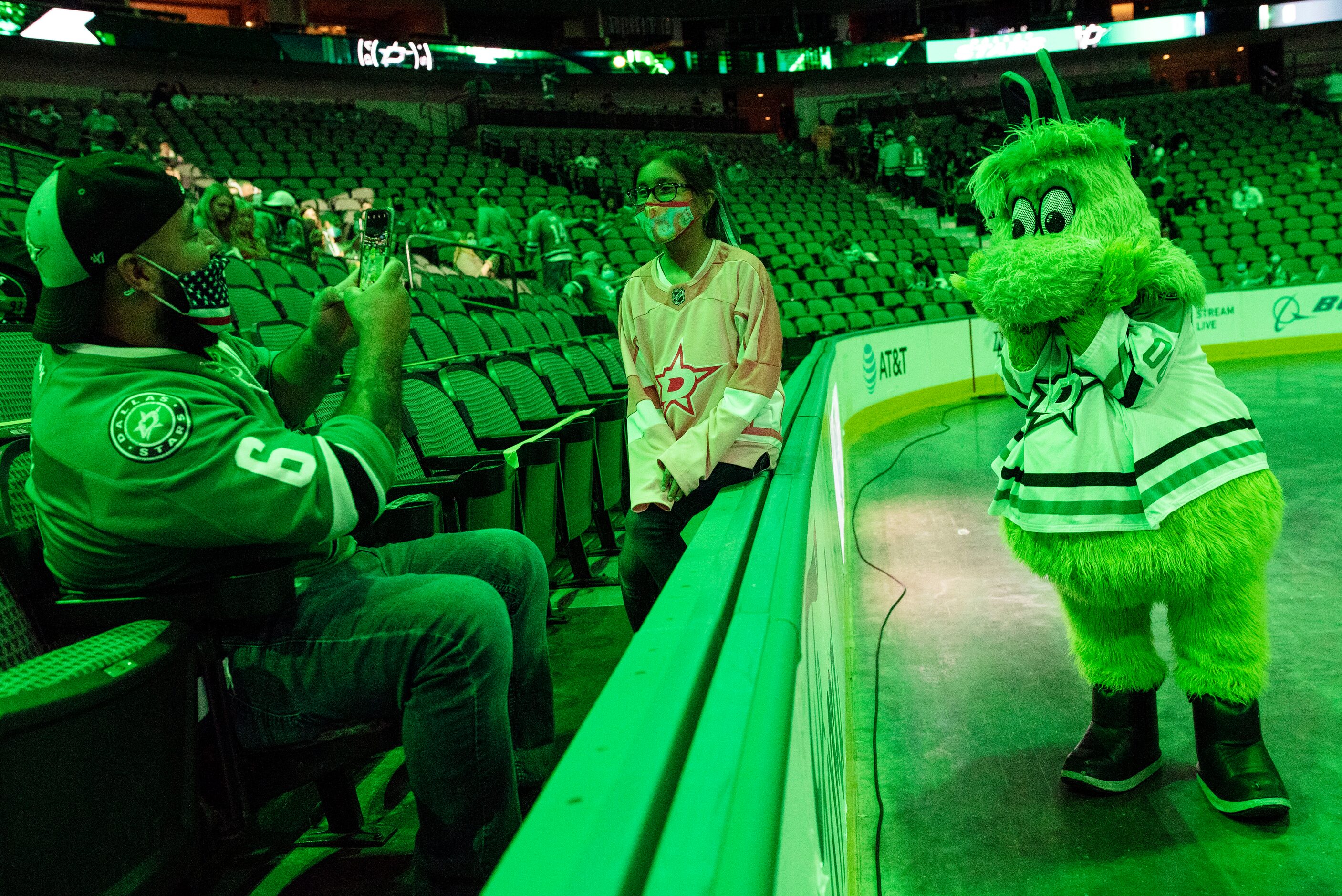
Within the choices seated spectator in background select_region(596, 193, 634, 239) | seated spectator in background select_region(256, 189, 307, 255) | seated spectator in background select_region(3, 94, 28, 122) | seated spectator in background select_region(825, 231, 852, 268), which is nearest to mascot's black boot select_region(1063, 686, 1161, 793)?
seated spectator in background select_region(256, 189, 307, 255)

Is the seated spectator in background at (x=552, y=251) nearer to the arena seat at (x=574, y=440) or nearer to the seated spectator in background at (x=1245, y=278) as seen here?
the arena seat at (x=574, y=440)

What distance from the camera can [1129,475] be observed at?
6.28ft

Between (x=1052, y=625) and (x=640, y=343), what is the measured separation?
181 cm

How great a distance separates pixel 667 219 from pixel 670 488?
63cm

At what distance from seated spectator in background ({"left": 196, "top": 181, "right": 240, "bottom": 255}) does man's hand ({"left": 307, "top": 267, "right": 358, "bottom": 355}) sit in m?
4.01

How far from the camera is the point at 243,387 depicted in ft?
4.58

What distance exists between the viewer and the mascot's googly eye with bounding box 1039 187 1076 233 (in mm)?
2076

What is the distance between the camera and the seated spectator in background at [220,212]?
17.3ft

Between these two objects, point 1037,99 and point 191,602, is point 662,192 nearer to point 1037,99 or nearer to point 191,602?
point 1037,99

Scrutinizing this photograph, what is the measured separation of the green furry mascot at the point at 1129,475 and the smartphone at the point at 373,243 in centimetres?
129

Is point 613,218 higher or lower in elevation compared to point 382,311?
higher

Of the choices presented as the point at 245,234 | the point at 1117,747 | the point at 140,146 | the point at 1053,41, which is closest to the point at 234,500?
the point at 1117,747

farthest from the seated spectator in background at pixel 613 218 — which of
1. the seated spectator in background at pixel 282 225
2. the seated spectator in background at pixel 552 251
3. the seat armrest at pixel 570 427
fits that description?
the seat armrest at pixel 570 427

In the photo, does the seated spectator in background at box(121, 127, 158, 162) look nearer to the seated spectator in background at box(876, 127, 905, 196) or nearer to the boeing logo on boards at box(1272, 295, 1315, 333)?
the seated spectator in background at box(876, 127, 905, 196)
